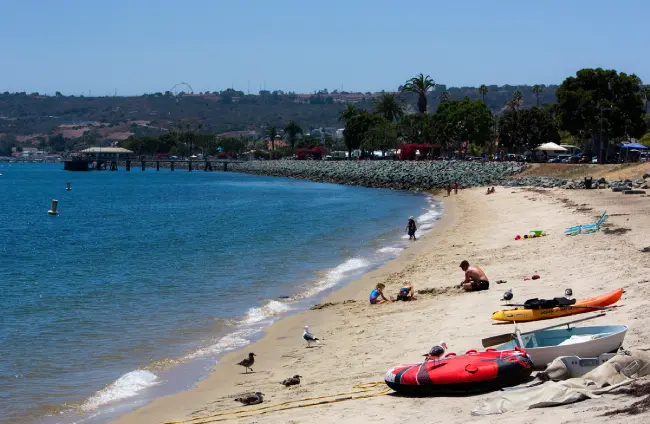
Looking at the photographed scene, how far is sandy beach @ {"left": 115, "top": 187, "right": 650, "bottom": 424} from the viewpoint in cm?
1067

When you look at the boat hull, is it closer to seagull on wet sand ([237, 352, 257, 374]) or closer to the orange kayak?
the orange kayak

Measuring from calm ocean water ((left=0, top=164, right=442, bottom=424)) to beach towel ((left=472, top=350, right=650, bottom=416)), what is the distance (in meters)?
6.33

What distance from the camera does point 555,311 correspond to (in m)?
14.5

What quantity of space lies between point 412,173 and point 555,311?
266 ft

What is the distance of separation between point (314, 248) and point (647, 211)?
14.3m

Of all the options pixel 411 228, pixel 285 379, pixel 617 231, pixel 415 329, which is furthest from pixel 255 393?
pixel 411 228

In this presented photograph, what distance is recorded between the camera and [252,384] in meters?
13.7

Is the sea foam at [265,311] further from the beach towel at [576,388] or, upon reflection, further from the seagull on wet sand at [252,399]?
the beach towel at [576,388]

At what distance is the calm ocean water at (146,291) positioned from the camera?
47.9 feet

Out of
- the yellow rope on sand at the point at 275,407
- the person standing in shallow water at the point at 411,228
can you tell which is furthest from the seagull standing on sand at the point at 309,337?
the person standing in shallow water at the point at 411,228

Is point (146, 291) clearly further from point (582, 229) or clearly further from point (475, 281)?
point (582, 229)

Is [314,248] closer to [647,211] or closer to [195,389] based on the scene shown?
[647,211]

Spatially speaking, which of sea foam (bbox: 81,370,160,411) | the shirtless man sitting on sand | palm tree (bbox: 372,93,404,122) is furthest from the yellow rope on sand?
palm tree (bbox: 372,93,404,122)

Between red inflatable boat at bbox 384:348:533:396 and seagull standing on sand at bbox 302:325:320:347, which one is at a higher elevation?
red inflatable boat at bbox 384:348:533:396
